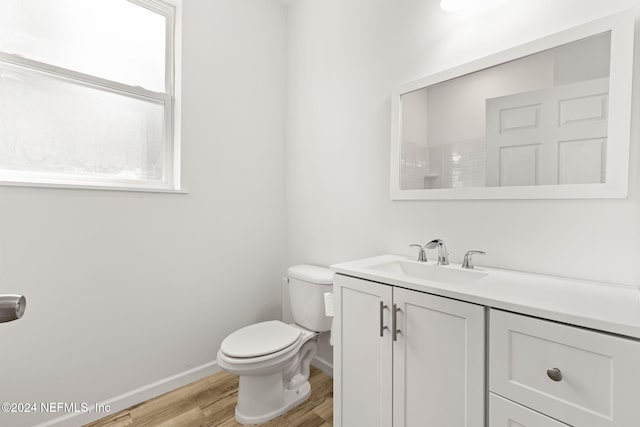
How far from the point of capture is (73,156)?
5.13 feet

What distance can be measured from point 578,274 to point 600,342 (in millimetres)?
470

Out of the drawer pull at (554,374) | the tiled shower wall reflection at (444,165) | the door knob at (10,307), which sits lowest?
the drawer pull at (554,374)

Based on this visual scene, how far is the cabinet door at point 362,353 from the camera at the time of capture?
3.75ft

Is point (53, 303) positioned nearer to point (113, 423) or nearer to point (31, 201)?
point (31, 201)

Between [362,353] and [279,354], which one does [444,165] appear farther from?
[279,354]

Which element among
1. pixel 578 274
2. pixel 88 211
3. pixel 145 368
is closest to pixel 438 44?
pixel 578 274

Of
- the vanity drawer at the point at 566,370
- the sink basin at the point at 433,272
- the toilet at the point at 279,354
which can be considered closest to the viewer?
the vanity drawer at the point at 566,370

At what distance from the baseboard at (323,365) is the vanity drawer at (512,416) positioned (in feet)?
4.07

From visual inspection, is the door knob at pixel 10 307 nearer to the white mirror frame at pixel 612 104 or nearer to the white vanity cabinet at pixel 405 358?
the white vanity cabinet at pixel 405 358

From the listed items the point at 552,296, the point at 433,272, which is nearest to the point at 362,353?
the point at 433,272

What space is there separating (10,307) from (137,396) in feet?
4.98

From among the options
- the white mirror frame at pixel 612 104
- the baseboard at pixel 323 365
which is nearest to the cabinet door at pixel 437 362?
the white mirror frame at pixel 612 104

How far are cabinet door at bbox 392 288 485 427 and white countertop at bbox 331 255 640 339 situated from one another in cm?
4

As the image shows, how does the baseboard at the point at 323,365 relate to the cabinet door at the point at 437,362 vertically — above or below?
below
